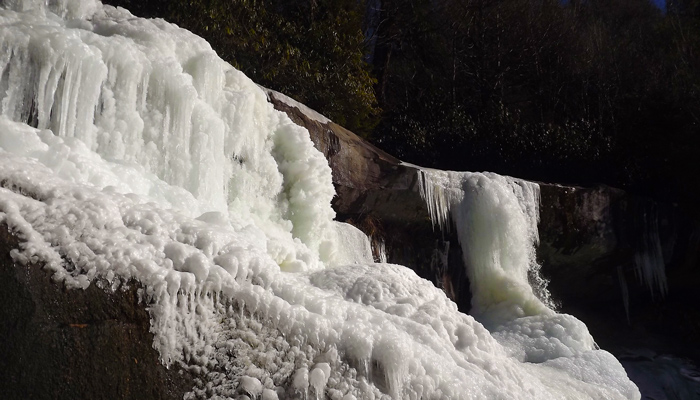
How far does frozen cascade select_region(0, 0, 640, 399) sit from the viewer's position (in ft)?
10.3

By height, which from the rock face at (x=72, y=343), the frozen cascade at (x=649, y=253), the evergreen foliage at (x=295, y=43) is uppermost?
the evergreen foliage at (x=295, y=43)

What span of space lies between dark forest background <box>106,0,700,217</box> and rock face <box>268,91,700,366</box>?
3.59ft

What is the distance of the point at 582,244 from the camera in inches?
392

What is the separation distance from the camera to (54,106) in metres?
4.59

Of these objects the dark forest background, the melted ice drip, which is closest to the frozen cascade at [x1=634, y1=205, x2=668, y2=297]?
the dark forest background

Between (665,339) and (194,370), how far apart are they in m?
10.4

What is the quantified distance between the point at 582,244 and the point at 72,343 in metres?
8.37

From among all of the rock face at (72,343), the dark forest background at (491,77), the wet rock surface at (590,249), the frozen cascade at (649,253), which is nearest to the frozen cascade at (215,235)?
the rock face at (72,343)

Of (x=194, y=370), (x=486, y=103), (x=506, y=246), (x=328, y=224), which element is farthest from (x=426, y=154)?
(x=194, y=370)

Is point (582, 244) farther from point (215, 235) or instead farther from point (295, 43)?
point (215, 235)

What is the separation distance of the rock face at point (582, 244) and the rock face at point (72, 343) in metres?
4.25

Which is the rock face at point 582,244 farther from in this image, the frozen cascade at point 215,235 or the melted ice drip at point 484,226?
Answer: the frozen cascade at point 215,235

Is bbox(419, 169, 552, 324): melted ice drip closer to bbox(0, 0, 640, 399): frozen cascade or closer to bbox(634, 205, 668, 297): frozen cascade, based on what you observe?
bbox(0, 0, 640, 399): frozen cascade

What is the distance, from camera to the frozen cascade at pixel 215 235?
313 cm
